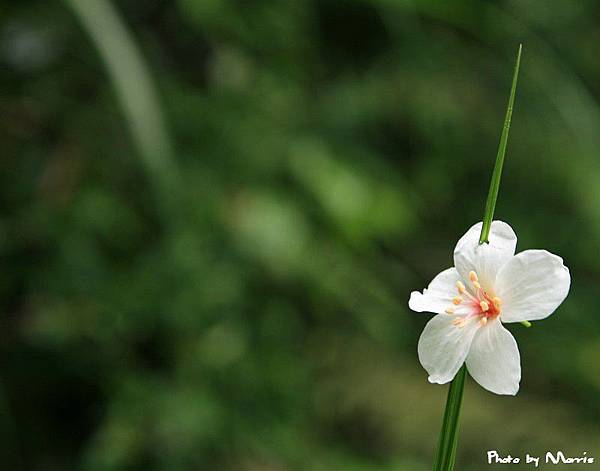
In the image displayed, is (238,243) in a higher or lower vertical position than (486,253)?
higher

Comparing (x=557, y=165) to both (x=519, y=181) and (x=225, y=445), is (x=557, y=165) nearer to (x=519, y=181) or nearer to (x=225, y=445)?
(x=519, y=181)

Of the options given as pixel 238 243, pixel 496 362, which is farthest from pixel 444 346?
pixel 238 243

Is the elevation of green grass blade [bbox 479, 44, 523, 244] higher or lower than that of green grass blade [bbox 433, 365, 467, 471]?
higher

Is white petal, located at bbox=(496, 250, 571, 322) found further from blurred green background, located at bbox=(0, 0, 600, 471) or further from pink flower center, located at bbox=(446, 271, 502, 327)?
blurred green background, located at bbox=(0, 0, 600, 471)

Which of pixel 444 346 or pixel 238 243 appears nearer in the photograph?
pixel 444 346

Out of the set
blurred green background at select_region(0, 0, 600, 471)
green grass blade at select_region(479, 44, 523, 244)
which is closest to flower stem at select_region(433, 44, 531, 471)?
green grass blade at select_region(479, 44, 523, 244)

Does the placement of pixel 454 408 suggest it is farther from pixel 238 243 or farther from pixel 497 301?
pixel 238 243

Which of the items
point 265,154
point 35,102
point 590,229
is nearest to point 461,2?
point 265,154

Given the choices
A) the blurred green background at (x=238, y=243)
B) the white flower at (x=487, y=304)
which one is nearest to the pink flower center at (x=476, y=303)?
the white flower at (x=487, y=304)
